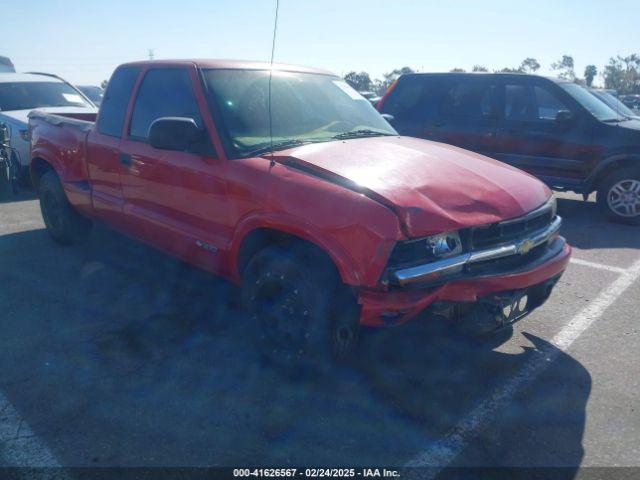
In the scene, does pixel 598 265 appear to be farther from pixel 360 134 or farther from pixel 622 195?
pixel 360 134

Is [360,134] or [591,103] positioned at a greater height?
[591,103]

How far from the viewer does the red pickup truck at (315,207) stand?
2973 millimetres

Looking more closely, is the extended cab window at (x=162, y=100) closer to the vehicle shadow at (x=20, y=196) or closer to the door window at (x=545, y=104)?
the vehicle shadow at (x=20, y=196)

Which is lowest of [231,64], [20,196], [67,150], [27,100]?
[20,196]

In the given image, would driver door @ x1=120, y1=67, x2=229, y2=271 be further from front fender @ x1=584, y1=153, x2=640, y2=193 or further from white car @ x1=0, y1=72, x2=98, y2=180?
front fender @ x1=584, y1=153, x2=640, y2=193

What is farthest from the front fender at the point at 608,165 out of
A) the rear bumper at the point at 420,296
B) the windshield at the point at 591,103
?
the rear bumper at the point at 420,296

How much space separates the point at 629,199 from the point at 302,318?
232 inches

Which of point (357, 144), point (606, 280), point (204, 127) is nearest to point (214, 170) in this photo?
point (204, 127)

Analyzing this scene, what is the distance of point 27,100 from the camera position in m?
9.95

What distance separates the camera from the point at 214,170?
375cm

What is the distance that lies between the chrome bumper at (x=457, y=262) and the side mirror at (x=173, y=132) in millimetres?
1700

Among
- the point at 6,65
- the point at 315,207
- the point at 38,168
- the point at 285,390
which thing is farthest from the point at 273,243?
the point at 6,65

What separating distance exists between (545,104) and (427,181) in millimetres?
5499

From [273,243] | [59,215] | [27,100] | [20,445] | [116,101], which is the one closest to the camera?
[20,445]
